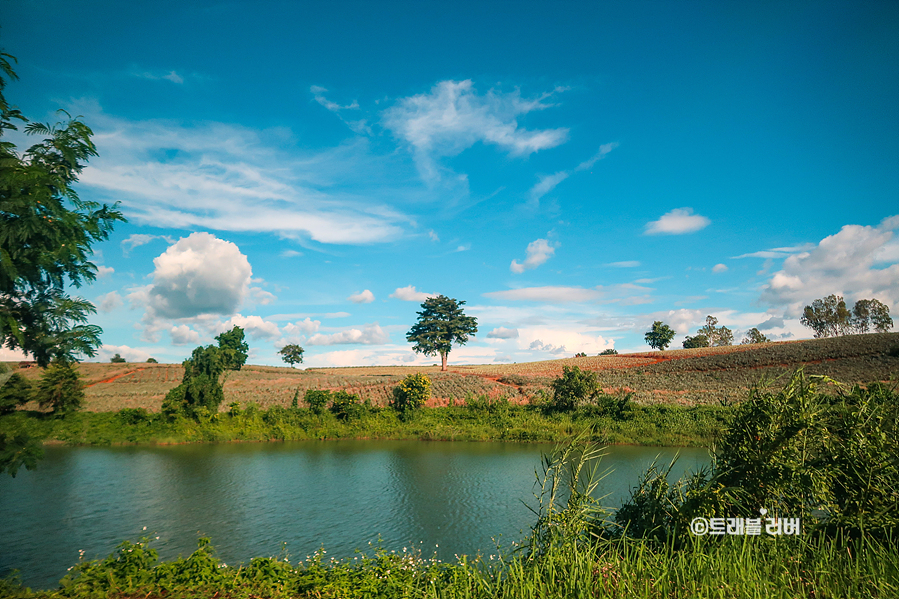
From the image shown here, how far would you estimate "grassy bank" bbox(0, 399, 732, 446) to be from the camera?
3189cm

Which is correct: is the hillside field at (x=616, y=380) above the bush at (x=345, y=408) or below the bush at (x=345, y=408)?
above

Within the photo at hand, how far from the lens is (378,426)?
35.5 m

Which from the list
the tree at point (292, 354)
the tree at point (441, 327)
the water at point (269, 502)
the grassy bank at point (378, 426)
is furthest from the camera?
the tree at point (292, 354)

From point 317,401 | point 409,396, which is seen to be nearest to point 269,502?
point 317,401

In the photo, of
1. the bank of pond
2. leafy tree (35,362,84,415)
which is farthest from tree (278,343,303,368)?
the bank of pond

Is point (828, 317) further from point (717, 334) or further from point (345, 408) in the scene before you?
point (345, 408)

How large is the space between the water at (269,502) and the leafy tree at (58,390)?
8785mm

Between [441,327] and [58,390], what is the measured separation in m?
46.5

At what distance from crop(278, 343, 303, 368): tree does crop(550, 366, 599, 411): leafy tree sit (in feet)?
277

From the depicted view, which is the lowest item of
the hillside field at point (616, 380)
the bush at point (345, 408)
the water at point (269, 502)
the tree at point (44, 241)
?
the water at point (269, 502)

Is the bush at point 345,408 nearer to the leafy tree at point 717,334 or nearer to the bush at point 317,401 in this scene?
the bush at point 317,401

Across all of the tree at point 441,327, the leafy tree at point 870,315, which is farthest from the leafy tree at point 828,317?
the tree at point 441,327

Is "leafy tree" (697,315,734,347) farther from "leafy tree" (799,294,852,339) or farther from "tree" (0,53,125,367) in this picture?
"tree" (0,53,125,367)

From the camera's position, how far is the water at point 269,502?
1248 cm
